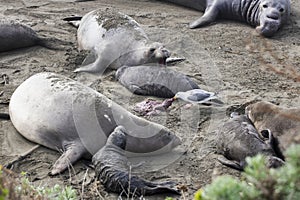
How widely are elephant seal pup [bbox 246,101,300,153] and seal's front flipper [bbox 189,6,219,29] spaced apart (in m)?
3.24

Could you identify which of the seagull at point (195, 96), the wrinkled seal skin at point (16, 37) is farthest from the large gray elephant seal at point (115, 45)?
the seagull at point (195, 96)

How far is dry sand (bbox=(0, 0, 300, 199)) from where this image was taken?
452cm

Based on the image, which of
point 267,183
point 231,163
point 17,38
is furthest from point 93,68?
point 267,183

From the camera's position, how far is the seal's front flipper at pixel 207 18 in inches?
323

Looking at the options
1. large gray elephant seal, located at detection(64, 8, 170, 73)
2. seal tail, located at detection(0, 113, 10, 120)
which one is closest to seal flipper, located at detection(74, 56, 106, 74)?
large gray elephant seal, located at detection(64, 8, 170, 73)

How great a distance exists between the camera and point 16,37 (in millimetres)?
6941

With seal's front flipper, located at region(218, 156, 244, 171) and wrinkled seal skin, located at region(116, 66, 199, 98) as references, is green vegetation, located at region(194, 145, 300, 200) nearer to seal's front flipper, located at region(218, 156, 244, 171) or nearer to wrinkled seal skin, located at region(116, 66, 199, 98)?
seal's front flipper, located at region(218, 156, 244, 171)

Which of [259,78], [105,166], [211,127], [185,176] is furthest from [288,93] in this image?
[105,166]

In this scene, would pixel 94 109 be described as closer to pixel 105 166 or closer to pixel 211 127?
pixel 105 166

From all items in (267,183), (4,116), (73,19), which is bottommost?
(4,116)

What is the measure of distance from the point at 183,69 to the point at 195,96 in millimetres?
1008

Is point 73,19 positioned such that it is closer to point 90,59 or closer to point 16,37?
point 16,37

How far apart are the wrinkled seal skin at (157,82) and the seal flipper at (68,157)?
56.2 inches

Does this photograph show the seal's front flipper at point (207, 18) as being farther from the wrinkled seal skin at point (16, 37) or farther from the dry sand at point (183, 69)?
the wrinkled seal skin at point (16, 37)
